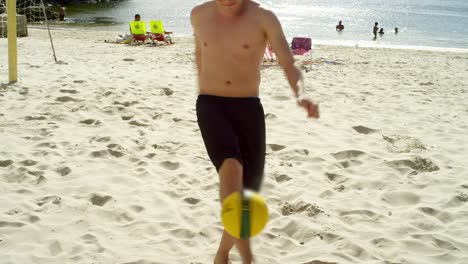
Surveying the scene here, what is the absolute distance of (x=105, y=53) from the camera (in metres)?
11.5

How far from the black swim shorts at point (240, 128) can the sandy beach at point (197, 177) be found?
2.44 ft

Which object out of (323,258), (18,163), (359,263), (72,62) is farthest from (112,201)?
(72,62)

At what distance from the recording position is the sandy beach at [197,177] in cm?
284

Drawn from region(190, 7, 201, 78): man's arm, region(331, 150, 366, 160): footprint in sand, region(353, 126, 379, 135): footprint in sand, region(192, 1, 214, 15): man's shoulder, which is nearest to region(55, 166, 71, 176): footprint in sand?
region(190, 7, 201, 78): man's arm

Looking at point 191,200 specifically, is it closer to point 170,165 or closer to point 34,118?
point 170,165

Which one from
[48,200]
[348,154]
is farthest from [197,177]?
[348,154]

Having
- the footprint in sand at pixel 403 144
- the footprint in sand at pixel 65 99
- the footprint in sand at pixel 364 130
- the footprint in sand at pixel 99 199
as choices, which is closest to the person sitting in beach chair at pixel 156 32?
the footprint in sand at pixel 65 99

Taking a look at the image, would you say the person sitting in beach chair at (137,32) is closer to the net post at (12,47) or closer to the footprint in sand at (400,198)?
the net post at (12,47)

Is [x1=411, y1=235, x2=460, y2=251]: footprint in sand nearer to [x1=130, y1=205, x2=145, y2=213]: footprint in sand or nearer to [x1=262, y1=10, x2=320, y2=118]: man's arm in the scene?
[x1=262, y1=10, x2=320, y2=118]: man's arm

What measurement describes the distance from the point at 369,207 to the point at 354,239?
22.1 inches

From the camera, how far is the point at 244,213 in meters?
1.82

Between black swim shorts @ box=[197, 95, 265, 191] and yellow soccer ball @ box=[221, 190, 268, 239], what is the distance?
1.21ft

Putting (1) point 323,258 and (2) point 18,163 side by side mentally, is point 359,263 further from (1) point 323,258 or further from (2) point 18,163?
(2) point 18,163

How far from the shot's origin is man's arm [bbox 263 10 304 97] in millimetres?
2191
